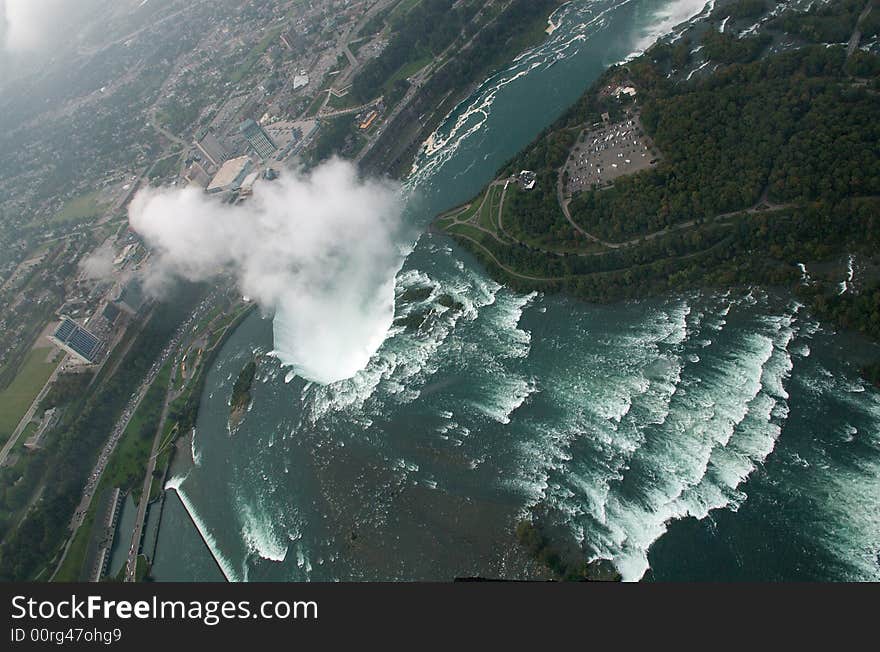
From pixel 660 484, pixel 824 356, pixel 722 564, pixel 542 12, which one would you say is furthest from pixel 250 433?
pixel 542 12

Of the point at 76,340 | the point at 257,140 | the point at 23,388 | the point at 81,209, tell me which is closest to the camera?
the point at 76,340

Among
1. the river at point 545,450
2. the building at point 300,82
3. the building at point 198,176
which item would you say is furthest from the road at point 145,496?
the building at point 300,82

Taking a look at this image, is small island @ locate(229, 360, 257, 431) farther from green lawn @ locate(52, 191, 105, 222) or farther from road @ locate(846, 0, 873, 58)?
road @ locate(846, 0, 873, 58)

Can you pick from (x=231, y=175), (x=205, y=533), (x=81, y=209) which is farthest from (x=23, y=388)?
(x=81, y=209)

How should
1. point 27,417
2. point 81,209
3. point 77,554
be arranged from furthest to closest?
point 81,209, point 27,417, point 77,554

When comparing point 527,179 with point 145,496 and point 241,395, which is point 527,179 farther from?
point 145,496

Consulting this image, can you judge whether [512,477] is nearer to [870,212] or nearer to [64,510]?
[870,212]

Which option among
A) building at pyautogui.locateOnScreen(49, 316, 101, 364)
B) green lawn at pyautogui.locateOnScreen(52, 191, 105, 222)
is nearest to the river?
building at pyautogui.locateOnScreen(49, 316, 101, 364)
